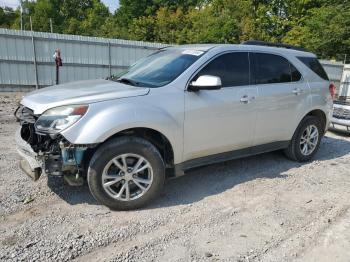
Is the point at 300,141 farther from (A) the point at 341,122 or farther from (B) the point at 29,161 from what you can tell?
(B) the point at 29,161

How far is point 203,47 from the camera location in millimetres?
4578


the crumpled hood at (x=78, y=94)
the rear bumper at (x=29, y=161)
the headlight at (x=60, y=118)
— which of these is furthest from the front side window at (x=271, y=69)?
the rear bumper at (x=29, y=161)

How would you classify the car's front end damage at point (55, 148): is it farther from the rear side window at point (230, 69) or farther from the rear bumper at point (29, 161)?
the rear side window at point (230, 69)

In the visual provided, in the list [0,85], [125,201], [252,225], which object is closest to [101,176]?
[125,201]

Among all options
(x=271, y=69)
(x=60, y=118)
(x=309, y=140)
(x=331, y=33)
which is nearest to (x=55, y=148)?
(x=60, y=118)

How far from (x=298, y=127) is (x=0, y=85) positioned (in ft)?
39.6

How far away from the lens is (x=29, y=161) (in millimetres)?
3689

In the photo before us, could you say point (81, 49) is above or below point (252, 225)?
above

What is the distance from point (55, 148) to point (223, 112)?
2048 mm

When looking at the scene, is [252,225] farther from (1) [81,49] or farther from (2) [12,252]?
(1) [81,49]

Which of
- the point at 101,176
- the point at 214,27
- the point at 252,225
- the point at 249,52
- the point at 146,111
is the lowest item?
the point at 252,225

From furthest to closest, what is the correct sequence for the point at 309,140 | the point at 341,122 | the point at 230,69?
the point at 341,122, the point at 309,140, the point at 230,69

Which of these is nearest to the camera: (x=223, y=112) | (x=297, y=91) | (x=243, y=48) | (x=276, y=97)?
(x=223, y=112)

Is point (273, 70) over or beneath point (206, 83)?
over
